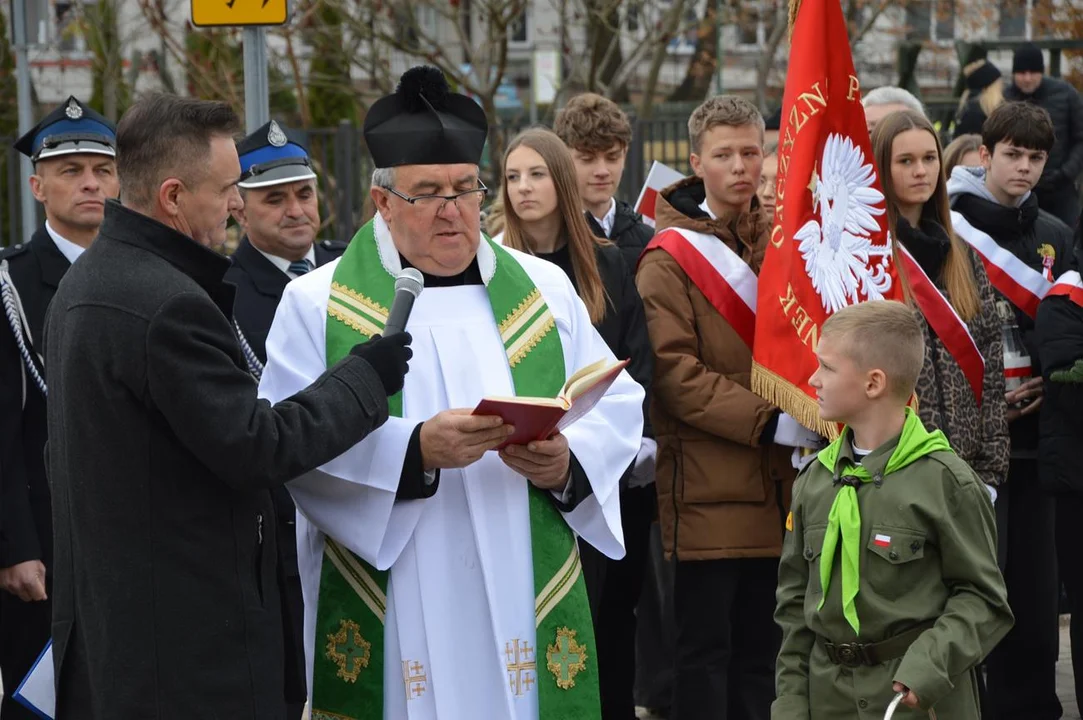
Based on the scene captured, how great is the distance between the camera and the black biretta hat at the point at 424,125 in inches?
161

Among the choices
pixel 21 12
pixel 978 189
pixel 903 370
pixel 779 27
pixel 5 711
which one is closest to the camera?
pixel 903 370

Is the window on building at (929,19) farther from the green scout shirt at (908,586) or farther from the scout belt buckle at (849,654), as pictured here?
the scout belt buckle at (849,654)

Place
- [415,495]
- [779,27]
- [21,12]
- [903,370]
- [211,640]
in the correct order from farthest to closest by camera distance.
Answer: [779,27], [21,12], [903,370], [415,495], [211,640]

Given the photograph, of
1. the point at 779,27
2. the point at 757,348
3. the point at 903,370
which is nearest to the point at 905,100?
the point at 757,348

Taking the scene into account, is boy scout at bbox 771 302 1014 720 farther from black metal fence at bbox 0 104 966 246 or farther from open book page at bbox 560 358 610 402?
black metal fence at bbox 0 104 966 246

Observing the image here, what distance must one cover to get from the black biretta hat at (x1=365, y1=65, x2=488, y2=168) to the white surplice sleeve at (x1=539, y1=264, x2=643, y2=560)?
1.84 feet

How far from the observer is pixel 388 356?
3.68m

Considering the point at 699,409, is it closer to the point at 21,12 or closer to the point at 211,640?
the point at 211,640

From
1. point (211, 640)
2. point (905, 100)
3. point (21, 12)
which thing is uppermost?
point (21, 12)

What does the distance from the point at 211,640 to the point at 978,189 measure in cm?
421

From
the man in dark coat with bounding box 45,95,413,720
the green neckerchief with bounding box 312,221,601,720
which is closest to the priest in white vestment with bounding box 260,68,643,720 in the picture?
the green neckerchief with bounding box 312,221,601,720

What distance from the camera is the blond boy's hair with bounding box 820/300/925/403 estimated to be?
4.23 m

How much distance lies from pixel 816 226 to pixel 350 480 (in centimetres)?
225

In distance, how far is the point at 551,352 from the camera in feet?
13.9
